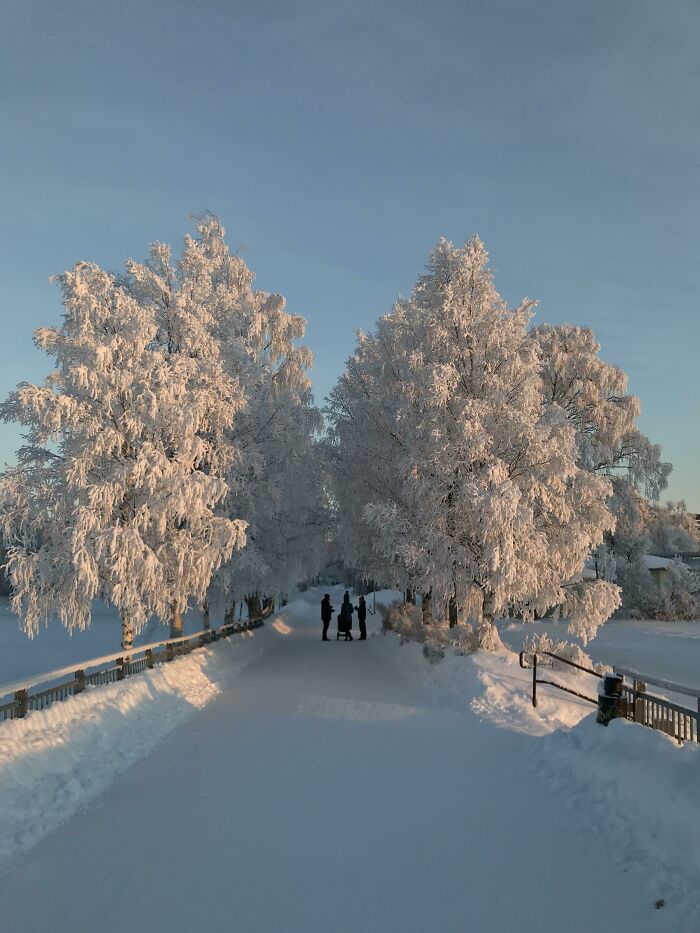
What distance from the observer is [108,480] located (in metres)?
15.6

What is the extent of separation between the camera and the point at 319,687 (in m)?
14.5

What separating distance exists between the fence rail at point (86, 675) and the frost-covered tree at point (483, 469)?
599 centimetres

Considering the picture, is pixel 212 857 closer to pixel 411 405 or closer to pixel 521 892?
pixel 521 892

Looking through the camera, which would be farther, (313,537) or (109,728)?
(313,537)

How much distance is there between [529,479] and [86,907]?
13.9 meters

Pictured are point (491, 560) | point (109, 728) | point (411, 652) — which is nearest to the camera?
point (109, 728)

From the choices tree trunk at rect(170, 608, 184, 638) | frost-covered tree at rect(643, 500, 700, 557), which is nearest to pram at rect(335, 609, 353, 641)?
tree trunk at rect(170, 608, 184, 638)

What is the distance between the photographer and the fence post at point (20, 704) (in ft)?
29.2

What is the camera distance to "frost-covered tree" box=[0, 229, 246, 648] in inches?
588

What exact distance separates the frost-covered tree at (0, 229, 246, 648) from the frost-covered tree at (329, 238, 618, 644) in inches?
190

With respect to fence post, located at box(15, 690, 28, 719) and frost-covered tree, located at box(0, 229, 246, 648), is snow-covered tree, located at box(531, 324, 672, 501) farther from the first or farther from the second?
fence post, located at box(15, 690, 28, 719)

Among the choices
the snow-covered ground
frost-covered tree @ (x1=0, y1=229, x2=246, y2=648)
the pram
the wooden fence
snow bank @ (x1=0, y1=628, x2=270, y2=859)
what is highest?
frost-covered tree @ (x1=0, y1=229, x2=246, y2=648)

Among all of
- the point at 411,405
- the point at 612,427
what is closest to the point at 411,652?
the point at 411,405

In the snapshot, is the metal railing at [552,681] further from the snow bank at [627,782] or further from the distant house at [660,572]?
the distant house at [660,572]
